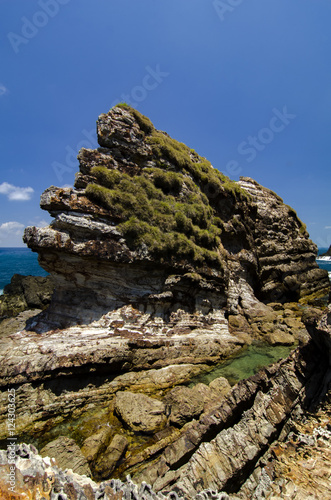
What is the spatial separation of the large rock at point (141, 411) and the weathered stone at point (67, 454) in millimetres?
2193

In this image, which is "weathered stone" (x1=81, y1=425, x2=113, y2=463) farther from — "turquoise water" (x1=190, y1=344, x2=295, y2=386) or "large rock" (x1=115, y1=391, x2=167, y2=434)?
"turquoise water" (x1=190, y1=344, x2=295, y2=386)

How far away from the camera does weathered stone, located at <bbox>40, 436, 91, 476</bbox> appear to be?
800 cm

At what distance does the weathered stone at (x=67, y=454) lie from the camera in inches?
315

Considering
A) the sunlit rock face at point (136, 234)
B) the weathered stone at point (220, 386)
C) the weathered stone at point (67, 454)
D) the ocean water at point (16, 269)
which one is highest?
the sunlit rock face at point (136, 234)

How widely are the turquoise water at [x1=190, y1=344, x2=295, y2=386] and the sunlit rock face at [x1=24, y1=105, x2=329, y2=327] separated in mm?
4211

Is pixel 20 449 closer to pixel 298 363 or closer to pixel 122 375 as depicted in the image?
pixel 122 375

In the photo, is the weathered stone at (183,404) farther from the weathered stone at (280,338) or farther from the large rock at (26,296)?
the large rock at (26,296)

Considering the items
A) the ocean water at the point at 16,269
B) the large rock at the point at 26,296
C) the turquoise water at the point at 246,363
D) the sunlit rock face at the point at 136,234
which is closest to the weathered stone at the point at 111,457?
the turquoise water at the point at 246,363

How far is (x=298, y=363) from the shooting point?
8.61 metres

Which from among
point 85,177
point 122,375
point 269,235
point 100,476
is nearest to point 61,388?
point 122,375

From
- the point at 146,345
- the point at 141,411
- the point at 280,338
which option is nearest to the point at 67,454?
the point at 141,411

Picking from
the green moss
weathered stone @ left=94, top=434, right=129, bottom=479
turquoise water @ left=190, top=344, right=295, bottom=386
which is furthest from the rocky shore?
turquoise water @ left=190, top=344, right=295, bottom=386

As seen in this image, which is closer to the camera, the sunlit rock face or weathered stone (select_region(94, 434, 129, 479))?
weathered stone (select_region(94, 434, 129, 479))

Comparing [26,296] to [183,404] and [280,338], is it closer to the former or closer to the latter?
[183,404]
